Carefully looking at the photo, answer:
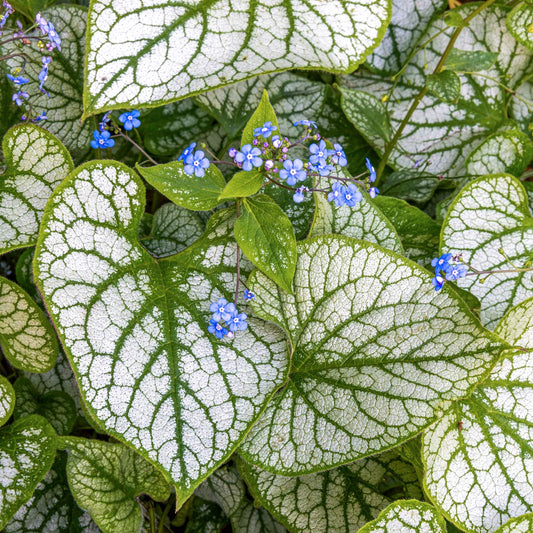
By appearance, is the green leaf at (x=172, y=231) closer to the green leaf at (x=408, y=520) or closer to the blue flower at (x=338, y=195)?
the blue flower at (x=338, y=195)

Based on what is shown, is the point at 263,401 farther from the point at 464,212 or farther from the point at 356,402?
the point at 464,212

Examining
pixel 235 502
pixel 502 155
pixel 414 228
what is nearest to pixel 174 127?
pixel 414 228

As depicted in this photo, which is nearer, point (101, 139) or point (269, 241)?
point (269, 241)

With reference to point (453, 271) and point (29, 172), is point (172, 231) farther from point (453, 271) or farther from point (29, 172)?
point (453, 271)

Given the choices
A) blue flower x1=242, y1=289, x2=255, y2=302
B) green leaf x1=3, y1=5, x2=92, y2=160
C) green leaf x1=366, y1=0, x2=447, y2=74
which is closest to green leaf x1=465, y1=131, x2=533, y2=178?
green leaf x1=366, y1=0, x2=447, y2=74

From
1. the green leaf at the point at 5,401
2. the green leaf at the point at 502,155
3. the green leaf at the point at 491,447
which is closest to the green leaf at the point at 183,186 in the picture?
the green leaf at the point at 5,401

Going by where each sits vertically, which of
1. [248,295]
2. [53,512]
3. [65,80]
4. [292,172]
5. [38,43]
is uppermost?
[65,80]

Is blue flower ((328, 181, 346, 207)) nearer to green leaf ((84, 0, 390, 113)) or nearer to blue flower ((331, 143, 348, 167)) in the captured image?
blue flower ((331, 143, 348, 167))
